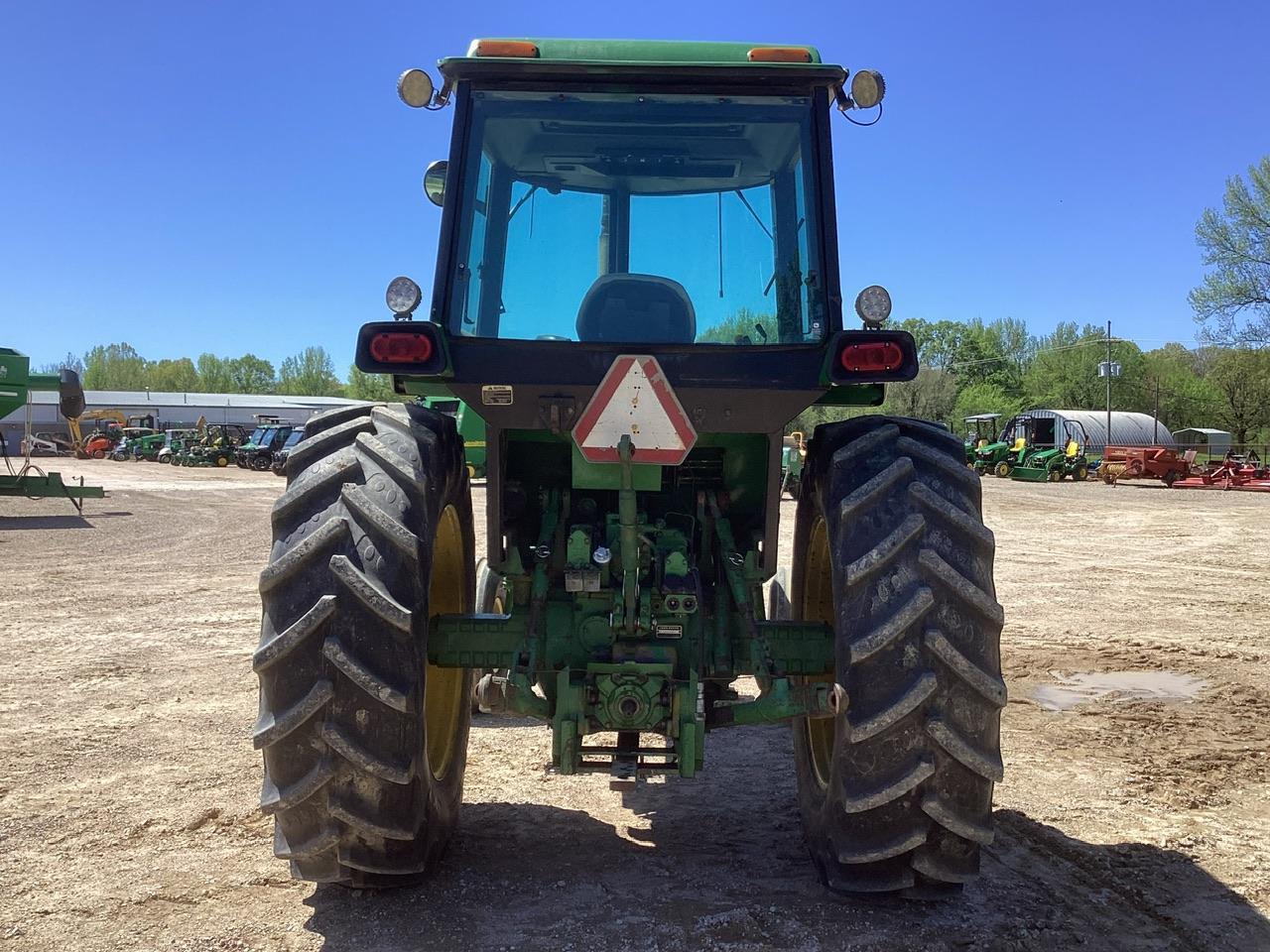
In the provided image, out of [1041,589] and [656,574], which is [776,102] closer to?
[656,574]

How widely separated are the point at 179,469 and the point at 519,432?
44.0 meters

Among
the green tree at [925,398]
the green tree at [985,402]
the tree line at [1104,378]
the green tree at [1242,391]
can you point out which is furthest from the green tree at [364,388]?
the green tree at [1242,391]

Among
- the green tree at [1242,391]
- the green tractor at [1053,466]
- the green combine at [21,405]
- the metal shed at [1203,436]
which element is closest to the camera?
the green combine at [21,405]

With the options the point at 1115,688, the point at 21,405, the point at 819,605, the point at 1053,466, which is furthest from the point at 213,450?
the point at 819,605

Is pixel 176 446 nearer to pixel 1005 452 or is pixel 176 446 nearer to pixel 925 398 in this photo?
pixel 1005 452

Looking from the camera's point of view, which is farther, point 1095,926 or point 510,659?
point 510,659

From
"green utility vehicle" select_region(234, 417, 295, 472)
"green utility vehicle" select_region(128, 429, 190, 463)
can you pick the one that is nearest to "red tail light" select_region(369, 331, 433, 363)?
"green utility vehicle" select_region(234, 417, 295, 472)

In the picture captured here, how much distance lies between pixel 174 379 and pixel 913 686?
139272 mm

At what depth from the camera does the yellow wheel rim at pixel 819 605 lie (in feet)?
13.1

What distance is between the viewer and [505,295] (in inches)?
157

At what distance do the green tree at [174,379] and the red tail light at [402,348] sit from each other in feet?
445

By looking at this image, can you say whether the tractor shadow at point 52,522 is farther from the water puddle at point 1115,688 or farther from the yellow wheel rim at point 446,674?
the water puddle at point 1115,688

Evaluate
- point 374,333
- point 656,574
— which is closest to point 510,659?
point 656,574

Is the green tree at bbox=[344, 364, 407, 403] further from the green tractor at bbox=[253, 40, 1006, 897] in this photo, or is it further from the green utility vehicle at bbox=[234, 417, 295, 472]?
the green tractor at bbox=[253, 40, 1006, 897]
